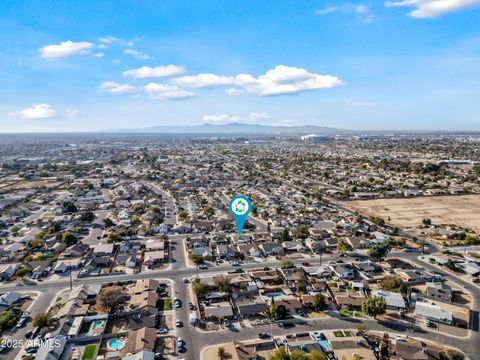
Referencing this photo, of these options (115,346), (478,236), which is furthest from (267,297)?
(478,236)

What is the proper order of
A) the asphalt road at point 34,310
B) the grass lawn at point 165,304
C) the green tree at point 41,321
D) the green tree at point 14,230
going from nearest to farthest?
the asphalt road at point 34,310 < the green tree at point 41,321 < the grass lawn at point 165,304 < the green tree at point 14,230

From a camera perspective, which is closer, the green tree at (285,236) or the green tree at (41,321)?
the green tree at (41,321)

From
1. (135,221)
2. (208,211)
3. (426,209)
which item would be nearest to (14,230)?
(135,221)

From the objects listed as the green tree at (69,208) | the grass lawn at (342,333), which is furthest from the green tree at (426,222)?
the green tree at (69,208)

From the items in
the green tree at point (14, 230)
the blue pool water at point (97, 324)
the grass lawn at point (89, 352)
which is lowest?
the grass lawn at point (89, 352)

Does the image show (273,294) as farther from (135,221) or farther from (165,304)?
(135,221)

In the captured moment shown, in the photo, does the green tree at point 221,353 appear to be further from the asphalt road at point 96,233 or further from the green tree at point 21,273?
the asphalt road at point 96,233

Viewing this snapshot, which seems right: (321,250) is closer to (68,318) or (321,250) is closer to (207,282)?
(207,282)
